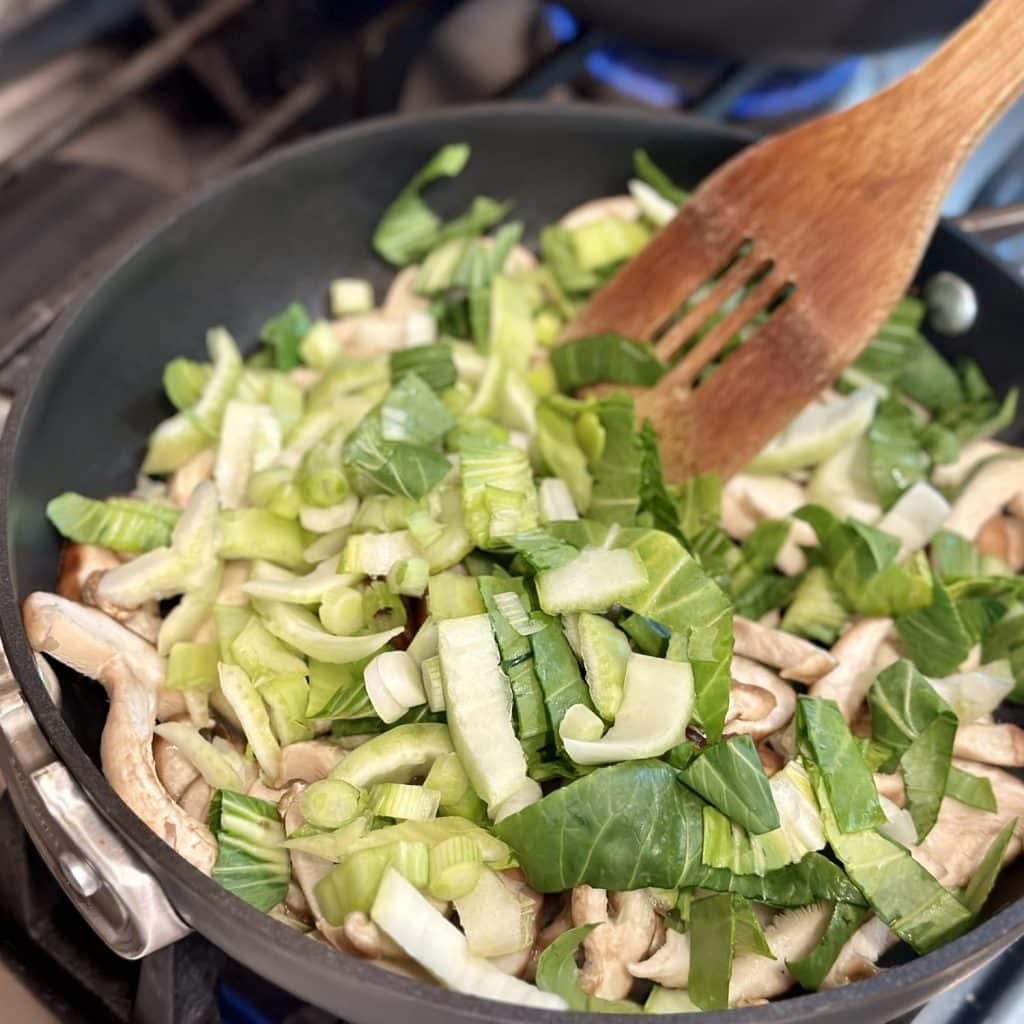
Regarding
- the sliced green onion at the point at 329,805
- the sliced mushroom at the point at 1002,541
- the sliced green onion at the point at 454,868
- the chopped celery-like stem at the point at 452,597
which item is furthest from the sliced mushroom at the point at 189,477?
the sliced mushroom at the point at 1002,541

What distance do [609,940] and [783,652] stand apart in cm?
45

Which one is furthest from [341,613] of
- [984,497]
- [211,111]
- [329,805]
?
[211,111]

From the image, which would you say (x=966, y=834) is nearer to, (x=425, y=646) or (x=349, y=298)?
(x=425, y=646)

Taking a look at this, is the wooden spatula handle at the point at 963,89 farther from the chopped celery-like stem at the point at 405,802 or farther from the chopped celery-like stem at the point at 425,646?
the chopped celery-like stem at the point at 405,802

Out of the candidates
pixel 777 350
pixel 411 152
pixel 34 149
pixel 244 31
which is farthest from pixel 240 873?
pixel 244 31

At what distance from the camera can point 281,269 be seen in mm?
1839

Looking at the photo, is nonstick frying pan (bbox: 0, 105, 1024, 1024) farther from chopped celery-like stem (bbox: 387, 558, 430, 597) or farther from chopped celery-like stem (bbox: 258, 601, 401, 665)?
chopped celery-like stem (bbox: 387, 558, 430, 597)

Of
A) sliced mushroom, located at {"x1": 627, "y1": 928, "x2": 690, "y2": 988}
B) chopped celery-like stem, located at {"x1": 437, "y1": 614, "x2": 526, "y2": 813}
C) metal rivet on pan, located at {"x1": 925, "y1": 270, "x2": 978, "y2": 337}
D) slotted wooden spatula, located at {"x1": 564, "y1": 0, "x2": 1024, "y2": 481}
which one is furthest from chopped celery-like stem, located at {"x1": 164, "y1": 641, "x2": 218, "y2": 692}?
metal rivet on pan, located at {"x1": 925, "y1": 270, "x2": 978, "y2": 337}

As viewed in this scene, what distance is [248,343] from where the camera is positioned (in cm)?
181

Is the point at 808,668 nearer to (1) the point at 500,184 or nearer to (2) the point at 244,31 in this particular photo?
(1) the point at 500,184

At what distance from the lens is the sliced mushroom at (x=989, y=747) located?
133 cm

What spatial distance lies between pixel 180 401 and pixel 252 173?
413mm

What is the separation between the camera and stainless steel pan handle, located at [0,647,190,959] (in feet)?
3.22

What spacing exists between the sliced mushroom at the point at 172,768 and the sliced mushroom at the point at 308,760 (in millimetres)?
116
